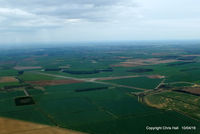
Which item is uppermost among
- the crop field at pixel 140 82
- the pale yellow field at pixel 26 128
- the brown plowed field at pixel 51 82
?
the brown plowed field at pixel 51 82

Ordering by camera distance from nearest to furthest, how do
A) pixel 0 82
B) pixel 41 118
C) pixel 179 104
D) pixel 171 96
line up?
pixel 41 118 → pixel 179 104 → pixel 171 96 → pixel 0 82

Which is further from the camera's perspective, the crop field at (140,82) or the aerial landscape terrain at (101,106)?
the crop field at (140,82)

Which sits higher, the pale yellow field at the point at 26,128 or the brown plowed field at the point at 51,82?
the brown plowed field at the point at 51,82

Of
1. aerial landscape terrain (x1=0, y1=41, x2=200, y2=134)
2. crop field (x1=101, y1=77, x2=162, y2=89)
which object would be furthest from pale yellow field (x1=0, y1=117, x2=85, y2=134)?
crop field (x1=101, y1=77, x2=162, y2=89)

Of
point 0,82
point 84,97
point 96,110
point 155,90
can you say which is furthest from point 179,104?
point 0,82

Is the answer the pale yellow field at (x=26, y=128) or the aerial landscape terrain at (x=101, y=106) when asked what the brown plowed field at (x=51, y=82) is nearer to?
the aerial landscape terrain at (x=101, y=106)

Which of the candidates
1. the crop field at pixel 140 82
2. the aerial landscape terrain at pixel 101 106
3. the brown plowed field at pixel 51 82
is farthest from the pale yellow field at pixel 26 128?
→ the crop field at pixel 140 82

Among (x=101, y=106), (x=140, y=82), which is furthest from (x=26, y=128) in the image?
(x=140, y=82)

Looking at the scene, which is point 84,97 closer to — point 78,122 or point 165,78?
point 78,122

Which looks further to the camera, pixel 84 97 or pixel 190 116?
pixel 84 97

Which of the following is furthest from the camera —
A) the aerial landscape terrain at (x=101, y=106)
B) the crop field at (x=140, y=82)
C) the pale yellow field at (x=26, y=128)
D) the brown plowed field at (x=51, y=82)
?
the brown plowed field at (x=51, y=82)

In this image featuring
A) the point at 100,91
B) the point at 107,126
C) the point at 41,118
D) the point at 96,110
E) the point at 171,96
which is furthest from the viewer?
the point at 100,91
